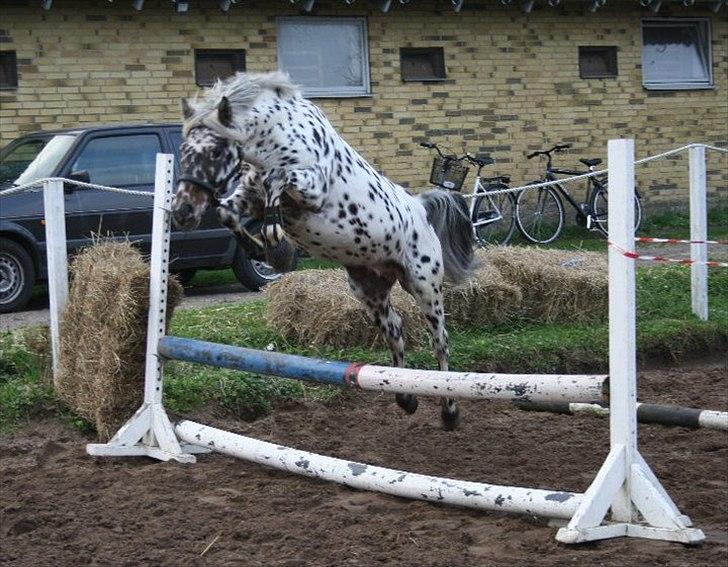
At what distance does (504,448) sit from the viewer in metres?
7.05

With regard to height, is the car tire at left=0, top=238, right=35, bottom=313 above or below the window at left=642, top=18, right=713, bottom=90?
below

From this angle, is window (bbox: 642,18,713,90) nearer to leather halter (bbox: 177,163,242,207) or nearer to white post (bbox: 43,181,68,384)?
white post (bbox: 43,181,68,384)

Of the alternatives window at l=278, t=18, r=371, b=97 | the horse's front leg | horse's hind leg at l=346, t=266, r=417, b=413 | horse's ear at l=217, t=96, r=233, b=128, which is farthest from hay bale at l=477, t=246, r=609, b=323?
window at l=278, t=18, r=371, b=97

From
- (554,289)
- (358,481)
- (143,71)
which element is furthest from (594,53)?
(358,481)

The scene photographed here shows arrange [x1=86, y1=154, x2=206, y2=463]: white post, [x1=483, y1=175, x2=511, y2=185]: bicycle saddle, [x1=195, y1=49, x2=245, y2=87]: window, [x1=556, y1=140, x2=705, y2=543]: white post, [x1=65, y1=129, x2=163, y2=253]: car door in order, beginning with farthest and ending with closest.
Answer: [x1=483, y1=175, x2=511, y2=185]: bicycle saddle
[x1=195, y1=49, x2=245, y2=87]: window
[x1=65, y1=129, x2=163, y2=253]: car door
[x1=86, y1=154, x2=206, y2=463]: white post
[x1=556, y1=140, x2=705, y2=543]: white post

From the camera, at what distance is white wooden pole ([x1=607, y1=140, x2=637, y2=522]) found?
495 cm

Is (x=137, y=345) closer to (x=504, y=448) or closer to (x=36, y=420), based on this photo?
(x=36, y=420)

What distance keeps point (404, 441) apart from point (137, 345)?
1.69m

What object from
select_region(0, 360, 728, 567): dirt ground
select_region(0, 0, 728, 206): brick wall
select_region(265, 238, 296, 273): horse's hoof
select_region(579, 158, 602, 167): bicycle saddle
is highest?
select_region(0, 0, 728, 206): brick wall

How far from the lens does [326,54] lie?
17.2 m

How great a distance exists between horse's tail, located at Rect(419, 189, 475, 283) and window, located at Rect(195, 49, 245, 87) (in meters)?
9.09

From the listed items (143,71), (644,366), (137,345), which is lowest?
(644,366)

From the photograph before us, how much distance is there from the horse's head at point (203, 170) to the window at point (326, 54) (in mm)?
10690

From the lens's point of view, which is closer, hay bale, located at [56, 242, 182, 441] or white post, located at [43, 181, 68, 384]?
hay bale, located at [56, 242, 182, 441]
